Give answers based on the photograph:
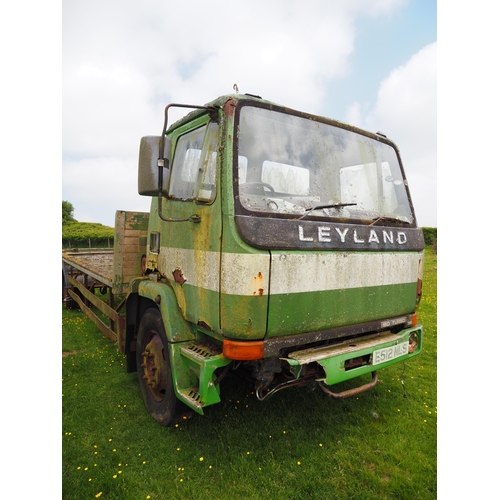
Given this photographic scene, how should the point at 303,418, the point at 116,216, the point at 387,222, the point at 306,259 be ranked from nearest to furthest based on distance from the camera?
the point at 306,259 → the point at 387,222 → the point at 303,418 → the point at 116,216

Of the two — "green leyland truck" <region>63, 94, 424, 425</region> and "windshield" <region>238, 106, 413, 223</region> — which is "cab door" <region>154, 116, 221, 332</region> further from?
"windshield" <region>238, 106, 413, 223</region>

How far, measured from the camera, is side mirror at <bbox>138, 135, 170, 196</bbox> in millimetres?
2600

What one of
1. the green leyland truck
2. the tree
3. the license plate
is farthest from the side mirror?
the tree

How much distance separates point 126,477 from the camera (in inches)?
104

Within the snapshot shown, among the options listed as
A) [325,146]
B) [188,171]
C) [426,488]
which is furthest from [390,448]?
[188,171]

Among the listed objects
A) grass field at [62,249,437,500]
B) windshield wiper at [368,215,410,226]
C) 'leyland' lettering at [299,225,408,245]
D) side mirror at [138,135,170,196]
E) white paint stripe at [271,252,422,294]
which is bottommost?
grass field at [62,249,437,500]

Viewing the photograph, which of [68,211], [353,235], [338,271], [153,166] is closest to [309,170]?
[353,235]

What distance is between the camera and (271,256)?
2.34 meters

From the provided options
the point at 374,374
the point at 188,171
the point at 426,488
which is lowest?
the point at 426,488

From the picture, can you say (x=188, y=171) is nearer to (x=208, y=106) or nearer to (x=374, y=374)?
(x=208, y=106)

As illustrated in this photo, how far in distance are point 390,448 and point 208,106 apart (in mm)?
2988

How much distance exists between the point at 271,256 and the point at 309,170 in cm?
87

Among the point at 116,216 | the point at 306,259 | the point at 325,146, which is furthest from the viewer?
the point at 116,216

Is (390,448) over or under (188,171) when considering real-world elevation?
under
